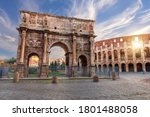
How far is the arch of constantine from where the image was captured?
1886 cm

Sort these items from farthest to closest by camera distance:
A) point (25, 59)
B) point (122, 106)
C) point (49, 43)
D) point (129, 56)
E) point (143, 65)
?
point (129, 56) < point (143, 65) < point (49, 43) < point (25, 59) < point (122, 106)

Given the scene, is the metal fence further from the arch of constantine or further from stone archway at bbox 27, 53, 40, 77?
stone archway at bbox 27, 53, 40, 77

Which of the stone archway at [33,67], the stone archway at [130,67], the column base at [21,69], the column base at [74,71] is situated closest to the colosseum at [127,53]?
the stone archway at [130,67]

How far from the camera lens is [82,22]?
880 inches

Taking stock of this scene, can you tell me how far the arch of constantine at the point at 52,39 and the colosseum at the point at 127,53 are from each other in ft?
54.3

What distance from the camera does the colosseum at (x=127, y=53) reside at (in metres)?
36.9

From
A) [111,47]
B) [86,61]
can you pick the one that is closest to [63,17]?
[86,61]

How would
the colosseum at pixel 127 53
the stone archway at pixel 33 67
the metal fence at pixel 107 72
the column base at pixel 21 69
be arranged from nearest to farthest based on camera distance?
the column base at pixel 21 69 < the metal fence at pixel 107 72 < the stone archway at pixel 33 67 < the colosseum at pixel 127 53

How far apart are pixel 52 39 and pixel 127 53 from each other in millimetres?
25879

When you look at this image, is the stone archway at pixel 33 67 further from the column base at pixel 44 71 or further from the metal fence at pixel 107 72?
the metal fence at pixel 107 72

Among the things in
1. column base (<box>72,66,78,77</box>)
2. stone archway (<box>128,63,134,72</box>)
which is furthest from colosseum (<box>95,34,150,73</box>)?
column base (<box>72,66,78,77</box>)

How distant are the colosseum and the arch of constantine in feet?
54.3

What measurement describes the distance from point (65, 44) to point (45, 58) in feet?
13.3

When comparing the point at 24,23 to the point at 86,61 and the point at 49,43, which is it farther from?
the point at 86,61
